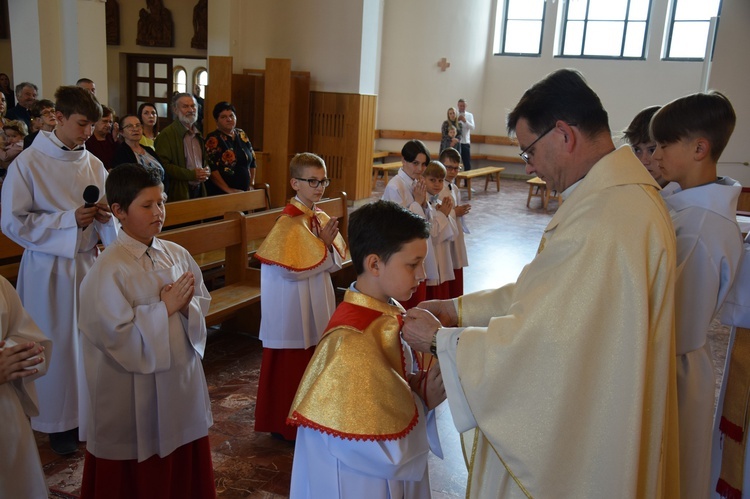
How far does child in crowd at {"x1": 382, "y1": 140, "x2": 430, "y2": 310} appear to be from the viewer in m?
4.68

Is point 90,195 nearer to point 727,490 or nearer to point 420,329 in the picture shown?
point 420,329

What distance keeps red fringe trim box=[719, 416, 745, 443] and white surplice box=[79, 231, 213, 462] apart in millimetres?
2192

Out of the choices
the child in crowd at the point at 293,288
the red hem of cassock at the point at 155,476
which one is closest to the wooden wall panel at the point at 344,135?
the child in crowd at the point at 293,288

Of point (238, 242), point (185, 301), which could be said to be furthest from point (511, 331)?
point (238, 242)


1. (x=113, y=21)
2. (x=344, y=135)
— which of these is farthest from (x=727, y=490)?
(x=113, y=21)

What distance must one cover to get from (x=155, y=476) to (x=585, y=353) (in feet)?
5.66

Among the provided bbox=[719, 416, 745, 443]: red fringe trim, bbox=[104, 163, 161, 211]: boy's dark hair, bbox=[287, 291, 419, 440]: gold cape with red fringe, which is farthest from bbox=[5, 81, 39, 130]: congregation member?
bbox=[719, 416, 745, 443]: red fringe trim

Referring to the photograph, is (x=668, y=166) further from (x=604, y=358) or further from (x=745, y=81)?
(x=745, y=81)

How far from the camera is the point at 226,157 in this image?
6.08 m

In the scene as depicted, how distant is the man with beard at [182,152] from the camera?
542 cm

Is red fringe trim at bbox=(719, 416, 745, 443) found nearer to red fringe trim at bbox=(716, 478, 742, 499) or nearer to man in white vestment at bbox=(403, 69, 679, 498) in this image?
red fringe trim at bbox=(716, 478, 742, 499)

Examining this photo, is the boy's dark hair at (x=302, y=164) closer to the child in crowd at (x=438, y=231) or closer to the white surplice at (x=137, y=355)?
the white surplice at (x=137, y=355)

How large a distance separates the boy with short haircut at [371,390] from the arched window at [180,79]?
1325cm

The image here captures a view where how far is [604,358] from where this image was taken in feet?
5.14
